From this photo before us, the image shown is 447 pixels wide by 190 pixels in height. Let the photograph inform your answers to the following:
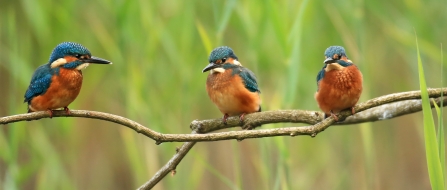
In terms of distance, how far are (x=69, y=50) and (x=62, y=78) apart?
127 mm

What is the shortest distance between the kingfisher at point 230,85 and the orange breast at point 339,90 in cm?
50

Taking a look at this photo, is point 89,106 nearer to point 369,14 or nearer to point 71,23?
point 71,23

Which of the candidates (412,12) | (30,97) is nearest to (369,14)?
(412,12)

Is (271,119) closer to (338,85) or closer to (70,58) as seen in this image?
(338,85)

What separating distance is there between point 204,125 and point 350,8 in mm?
1562

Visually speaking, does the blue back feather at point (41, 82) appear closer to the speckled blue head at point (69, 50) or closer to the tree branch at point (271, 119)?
the speckled blue head at point (69, 50)

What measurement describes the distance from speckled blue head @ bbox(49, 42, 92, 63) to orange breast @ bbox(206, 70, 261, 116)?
0.79m

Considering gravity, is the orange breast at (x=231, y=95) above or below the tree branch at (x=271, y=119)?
above

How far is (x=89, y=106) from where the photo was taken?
204 inches

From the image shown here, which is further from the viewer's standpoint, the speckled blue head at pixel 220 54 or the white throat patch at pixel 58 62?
the speckled blue head at pixel 220 54

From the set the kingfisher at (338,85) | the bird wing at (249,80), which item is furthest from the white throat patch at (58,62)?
the kingfisher at (338,85)

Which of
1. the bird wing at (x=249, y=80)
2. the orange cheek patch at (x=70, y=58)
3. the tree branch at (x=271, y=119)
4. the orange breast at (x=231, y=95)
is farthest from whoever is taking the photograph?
the bird wing at (x=249, y=80)

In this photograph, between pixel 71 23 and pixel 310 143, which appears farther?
pixel 310 143

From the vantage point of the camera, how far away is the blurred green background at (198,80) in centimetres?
359
